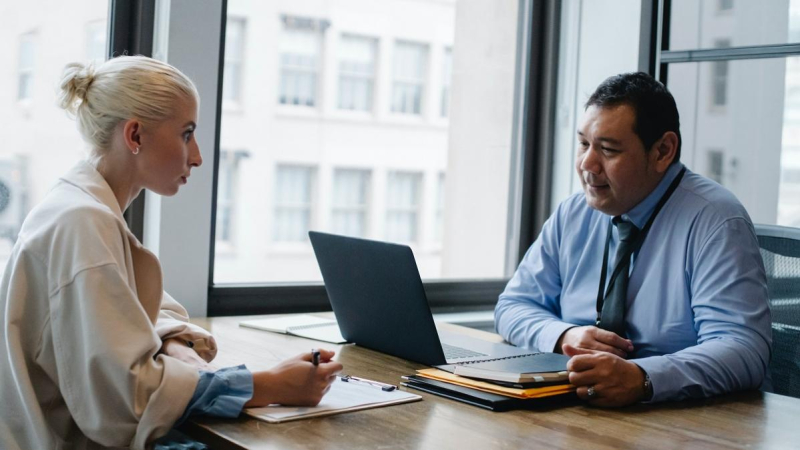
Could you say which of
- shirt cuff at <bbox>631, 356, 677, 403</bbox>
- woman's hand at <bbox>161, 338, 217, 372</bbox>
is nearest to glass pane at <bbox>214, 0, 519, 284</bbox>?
Answer: woman's hand at <bbox>161, 338, 217, 372</bbox>

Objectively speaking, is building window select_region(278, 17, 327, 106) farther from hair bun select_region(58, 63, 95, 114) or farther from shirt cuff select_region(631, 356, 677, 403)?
shirt cuff select_region(631, 356, 677, 403)

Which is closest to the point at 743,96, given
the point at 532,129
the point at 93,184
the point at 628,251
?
the point at 532,129

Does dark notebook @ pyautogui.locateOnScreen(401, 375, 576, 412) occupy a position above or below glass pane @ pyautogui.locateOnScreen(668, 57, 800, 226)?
below

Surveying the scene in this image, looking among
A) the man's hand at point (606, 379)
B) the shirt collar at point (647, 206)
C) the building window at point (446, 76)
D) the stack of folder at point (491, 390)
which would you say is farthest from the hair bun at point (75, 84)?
the building window at point (446, 76)

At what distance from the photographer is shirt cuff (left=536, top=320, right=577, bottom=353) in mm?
2014

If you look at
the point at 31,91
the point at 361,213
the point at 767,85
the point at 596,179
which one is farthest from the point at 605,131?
the point at 31,91

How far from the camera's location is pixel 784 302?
2109mm

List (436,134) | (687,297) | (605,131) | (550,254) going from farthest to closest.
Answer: (436,134), (550,254), (605,131), (687,297)

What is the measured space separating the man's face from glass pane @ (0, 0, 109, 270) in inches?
53.9

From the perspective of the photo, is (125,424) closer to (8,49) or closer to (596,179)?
(596,179)

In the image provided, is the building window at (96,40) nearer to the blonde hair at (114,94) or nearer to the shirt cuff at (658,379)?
the blonde hair at (114,94)

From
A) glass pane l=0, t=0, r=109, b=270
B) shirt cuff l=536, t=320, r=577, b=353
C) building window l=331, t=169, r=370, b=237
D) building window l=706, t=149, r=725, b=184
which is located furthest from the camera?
building window l=331, t=169, r=370, b=237

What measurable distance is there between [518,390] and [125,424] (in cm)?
68

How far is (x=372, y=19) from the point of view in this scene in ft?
10.1
